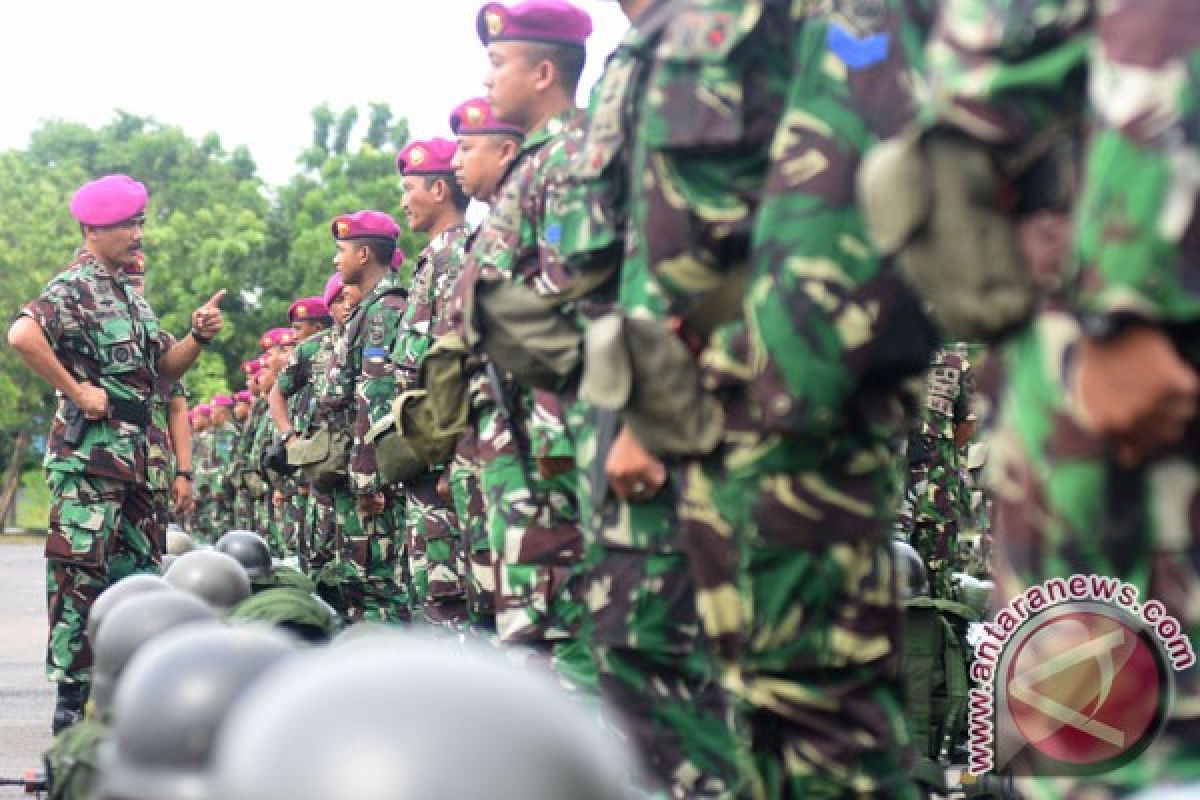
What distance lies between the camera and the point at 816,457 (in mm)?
3771

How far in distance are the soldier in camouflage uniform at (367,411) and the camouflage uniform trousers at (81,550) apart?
127 centimetres

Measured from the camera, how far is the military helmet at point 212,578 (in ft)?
20.5

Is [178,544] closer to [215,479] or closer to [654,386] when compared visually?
[654,386]

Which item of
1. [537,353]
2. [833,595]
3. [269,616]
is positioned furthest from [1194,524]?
[269,616]

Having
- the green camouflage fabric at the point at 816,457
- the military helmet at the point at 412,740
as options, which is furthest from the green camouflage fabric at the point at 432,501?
the military helmet at the point at 412,740

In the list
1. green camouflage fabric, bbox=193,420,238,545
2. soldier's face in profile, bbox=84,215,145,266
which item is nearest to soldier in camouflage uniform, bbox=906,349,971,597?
soldier's face in profile, bbox=84,215,145,266

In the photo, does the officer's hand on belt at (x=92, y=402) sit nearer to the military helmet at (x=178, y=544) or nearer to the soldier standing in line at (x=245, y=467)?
the military helmet at (x=178, y=544)

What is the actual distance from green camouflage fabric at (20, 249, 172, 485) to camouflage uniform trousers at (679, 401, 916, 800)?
5.87m

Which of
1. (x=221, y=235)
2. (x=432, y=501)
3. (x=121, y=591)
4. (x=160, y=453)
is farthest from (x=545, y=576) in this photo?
(x=221, y=235)

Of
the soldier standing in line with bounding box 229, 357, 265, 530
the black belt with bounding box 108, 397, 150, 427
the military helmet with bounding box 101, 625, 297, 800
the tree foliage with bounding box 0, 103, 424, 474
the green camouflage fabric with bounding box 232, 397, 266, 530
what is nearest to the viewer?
the military helmet with bounding box 101, 625, 297, 800

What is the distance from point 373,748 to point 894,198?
4.64 feet

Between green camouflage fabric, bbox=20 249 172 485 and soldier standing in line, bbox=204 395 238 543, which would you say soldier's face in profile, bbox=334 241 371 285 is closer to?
green camouflage fabric, bbox=20 249 172 485

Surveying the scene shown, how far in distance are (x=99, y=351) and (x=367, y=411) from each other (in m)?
1.36

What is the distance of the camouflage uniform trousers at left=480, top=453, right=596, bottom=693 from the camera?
548cm
